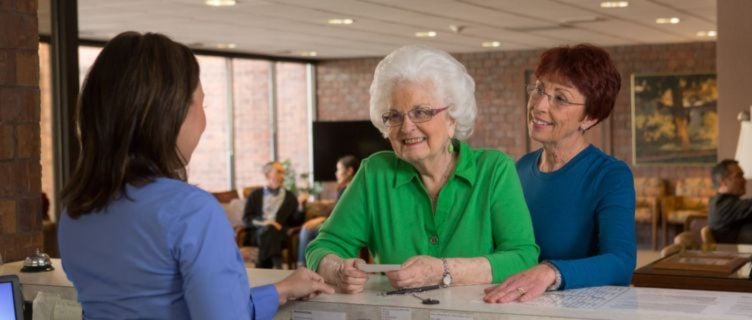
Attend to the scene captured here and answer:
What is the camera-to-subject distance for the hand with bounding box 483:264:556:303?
193 centimetres

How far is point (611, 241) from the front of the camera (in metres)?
2.32

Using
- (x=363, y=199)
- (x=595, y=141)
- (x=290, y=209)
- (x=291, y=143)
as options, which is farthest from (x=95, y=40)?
(x=363, y=199)

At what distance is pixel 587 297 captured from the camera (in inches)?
77.5

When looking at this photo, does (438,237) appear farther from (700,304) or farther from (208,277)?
(208,277)

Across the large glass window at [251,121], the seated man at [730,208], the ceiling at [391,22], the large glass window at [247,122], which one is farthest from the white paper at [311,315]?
the large glass window at [251,121]

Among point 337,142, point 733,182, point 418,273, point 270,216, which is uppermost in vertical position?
point 337,142

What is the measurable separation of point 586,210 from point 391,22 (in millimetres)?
7921

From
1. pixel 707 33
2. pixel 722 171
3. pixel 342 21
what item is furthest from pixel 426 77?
pixel 707 33

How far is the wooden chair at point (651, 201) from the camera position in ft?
45.5

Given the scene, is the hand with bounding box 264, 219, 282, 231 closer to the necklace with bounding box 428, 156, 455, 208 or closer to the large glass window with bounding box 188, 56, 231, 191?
the large glass window with bounding box 188, 56, 231, 191

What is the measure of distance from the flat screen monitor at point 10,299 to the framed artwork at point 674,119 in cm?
1265

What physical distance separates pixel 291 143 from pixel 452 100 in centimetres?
1345

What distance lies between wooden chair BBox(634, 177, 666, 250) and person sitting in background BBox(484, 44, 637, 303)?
1168 centimetres

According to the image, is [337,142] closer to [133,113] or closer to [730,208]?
[730,208]
